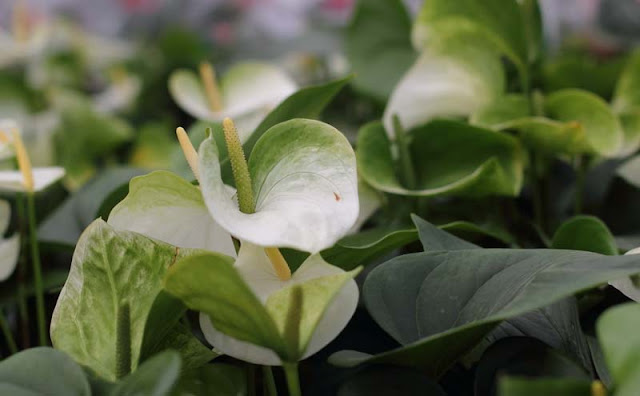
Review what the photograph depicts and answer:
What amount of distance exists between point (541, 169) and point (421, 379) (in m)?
0.29

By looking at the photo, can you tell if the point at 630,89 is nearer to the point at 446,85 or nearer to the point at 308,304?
the point at 446,85

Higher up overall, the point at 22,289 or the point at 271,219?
the point at 271,219

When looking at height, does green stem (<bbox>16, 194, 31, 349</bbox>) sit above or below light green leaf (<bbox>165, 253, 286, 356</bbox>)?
below

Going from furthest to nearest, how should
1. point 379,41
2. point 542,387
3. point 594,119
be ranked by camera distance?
1. point 379,41
2. point 594,119
3. point 542,387

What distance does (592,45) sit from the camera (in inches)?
43.1

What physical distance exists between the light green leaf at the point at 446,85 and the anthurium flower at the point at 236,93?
0.11 m

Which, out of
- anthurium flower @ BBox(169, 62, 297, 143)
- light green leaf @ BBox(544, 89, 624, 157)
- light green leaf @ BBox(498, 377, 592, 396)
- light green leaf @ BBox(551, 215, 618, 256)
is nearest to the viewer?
light green leaf @ BBox(498, 377, 592, 396)

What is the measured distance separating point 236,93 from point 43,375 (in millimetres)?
400

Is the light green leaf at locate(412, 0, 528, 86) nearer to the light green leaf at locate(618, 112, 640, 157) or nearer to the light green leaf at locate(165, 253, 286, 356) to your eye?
the light green leaf at locate(618, 112, 640, 157)

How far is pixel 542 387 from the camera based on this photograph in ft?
0.66

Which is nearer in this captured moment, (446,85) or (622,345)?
(622,345)

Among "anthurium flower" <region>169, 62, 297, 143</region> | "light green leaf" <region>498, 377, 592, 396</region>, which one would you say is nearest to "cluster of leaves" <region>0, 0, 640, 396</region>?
"light green leaf" <region>498, 377, 592, 396</region>

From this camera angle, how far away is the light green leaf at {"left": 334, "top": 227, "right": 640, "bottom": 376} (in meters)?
0.24

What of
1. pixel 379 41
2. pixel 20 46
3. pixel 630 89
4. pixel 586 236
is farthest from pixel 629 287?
pixel 20 46
